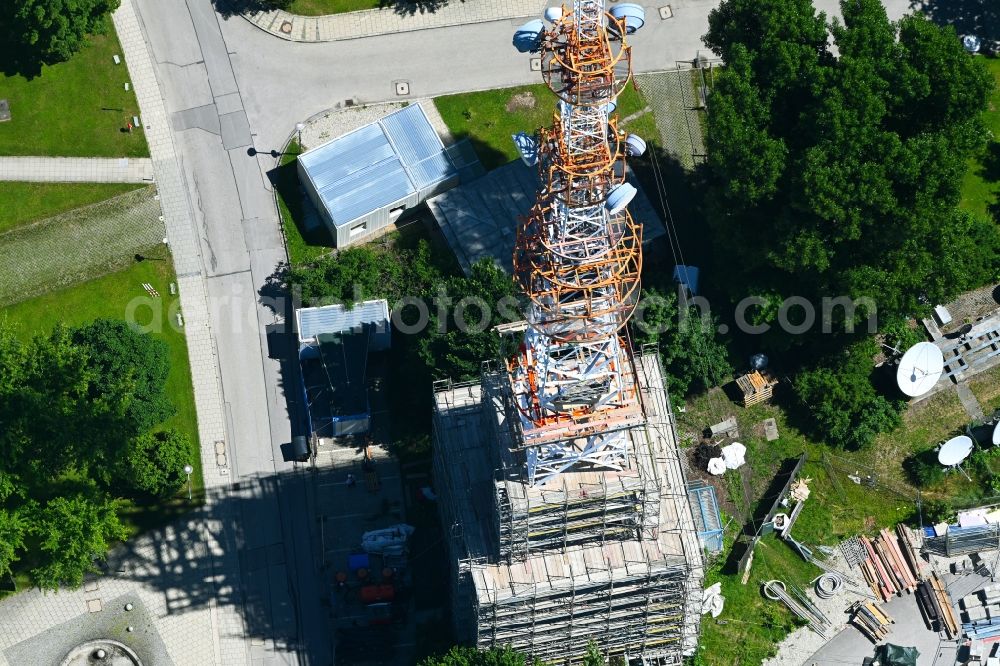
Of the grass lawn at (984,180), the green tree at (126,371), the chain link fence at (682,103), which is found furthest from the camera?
the chain link fence at (682,103)

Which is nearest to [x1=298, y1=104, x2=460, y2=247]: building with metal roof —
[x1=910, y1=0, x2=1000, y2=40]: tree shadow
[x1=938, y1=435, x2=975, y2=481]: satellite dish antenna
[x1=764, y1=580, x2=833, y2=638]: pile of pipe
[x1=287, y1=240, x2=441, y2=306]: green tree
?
[x1=287, y1=240, x2=441, y2=306]: green tree

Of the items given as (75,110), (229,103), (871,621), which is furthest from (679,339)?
(75,110)

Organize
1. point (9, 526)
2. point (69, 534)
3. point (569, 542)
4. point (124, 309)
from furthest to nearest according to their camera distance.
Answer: point (124, 309) → point (9, 526) → point (69, 534) → point (569, 542)

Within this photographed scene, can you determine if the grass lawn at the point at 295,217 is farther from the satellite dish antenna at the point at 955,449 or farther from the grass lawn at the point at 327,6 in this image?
the satellite dish antenna at the point at 955,449

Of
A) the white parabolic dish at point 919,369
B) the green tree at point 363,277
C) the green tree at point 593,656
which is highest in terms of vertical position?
the green tree at point 363,277

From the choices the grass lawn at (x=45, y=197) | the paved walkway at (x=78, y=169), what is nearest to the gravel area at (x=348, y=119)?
the paved walkway at (x=78, y=169)

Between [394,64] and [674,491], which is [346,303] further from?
[674,491]

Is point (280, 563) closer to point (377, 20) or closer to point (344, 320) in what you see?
point (344, 320)

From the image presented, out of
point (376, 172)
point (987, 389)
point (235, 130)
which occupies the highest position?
point (235, 130)
